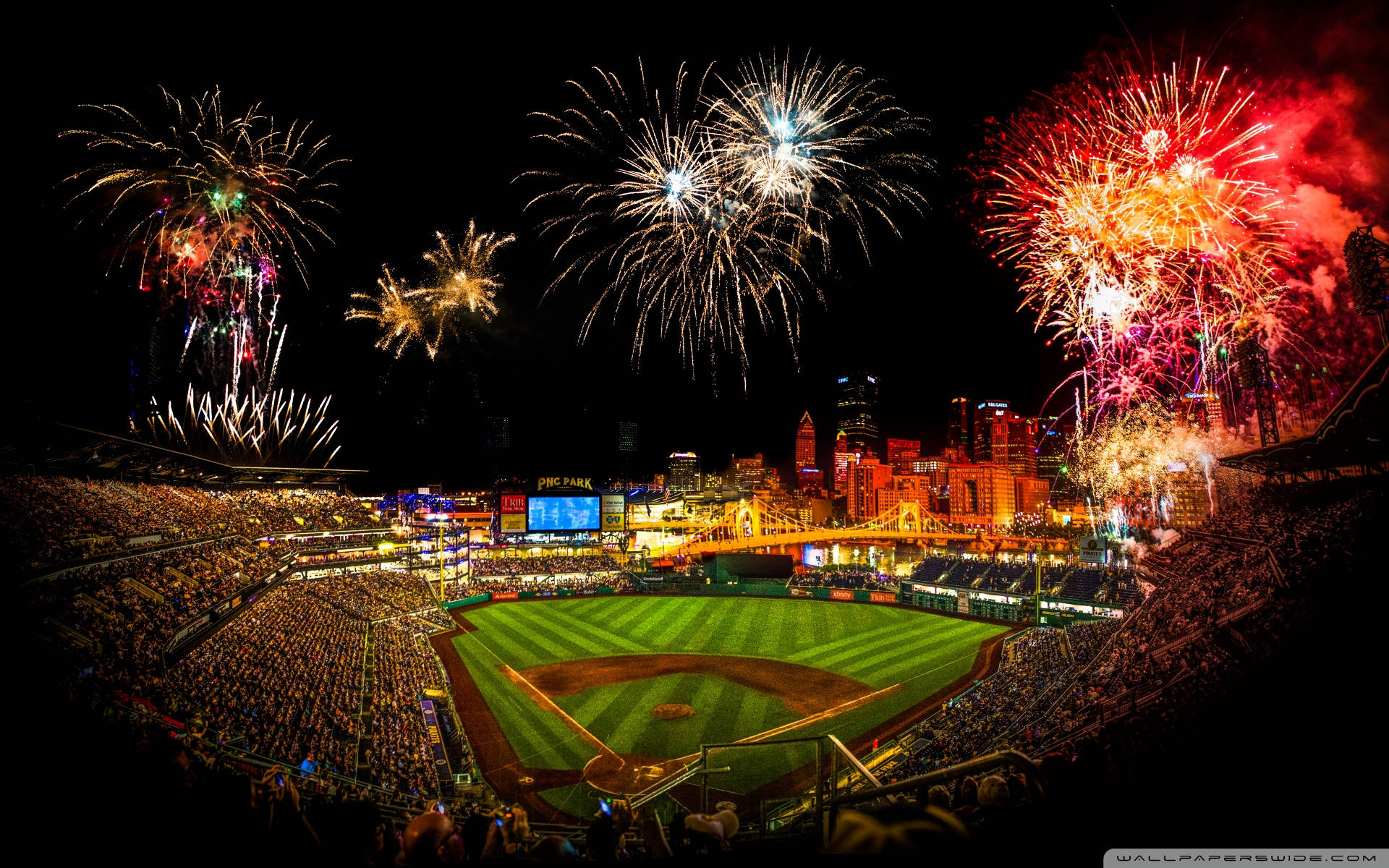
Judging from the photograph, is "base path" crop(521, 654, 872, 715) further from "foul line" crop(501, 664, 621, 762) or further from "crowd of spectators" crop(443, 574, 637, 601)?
"crowd of spectators" crop(443, 574, 637, 601)

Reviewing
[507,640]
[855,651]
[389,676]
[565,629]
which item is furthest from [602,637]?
[855,651]

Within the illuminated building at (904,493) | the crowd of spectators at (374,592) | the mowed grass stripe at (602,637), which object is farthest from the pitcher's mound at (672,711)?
the illuminated building at (904,493)

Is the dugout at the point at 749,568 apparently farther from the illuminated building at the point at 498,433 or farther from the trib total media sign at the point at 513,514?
the illuminated building at the point at 498,433

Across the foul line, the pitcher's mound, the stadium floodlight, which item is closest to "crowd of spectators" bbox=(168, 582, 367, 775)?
the foul line

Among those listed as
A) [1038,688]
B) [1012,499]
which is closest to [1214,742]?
[1038,688]

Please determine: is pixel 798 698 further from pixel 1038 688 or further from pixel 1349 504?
pixel 1349 504

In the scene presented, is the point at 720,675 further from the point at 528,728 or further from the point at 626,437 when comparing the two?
the point at 626,437
